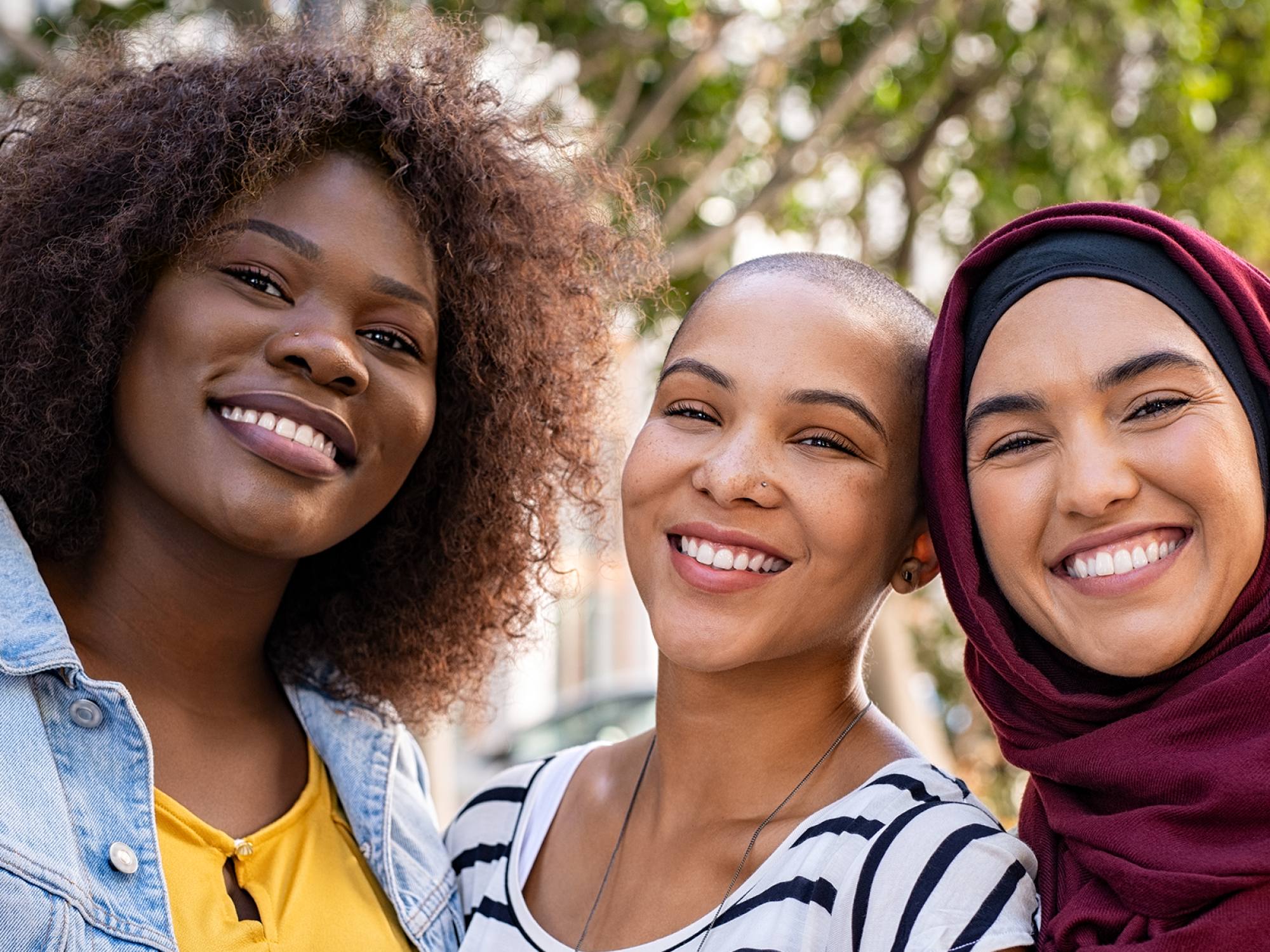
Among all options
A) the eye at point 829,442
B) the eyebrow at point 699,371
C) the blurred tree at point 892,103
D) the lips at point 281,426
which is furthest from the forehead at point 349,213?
the blurred tree at point 892,103

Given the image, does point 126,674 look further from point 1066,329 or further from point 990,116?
point 990,116

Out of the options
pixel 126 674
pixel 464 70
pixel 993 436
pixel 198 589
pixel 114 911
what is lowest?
pixel 114 911

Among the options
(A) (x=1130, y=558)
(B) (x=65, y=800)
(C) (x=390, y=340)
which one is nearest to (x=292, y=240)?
(C) (x=390, y=340)

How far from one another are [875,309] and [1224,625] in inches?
34.8

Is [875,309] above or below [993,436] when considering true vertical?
above

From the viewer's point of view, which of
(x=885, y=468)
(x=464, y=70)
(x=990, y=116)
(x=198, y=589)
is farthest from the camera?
(x=990, y=116)

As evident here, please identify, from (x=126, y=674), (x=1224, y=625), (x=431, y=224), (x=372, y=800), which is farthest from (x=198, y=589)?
(x=1224, y=625)

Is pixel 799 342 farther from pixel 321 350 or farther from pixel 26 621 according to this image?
pixel 26 621

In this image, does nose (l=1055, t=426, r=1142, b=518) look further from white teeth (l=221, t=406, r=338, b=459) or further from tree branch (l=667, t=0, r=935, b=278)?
tree branch (l=667, t=0, r=935, b=278)

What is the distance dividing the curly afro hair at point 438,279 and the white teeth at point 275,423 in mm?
Answer: 314

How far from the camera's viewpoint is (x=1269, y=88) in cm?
988

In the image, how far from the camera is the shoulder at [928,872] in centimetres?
203

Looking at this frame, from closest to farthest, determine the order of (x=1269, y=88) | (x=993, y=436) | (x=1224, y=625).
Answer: (x=1224, y=625) < (x=993, y=436) < (x=1269, y=88)

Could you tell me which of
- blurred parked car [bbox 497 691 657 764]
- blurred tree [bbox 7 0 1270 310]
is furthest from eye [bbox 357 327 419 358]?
blurred parked car [bbox 497 691 657 764]
